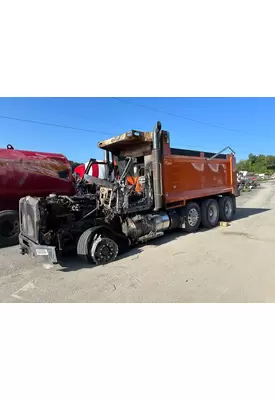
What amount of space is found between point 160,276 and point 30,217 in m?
2.86

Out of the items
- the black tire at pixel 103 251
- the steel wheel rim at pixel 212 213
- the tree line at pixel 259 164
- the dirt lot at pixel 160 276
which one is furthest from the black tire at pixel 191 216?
the tree line at pixel 259 164

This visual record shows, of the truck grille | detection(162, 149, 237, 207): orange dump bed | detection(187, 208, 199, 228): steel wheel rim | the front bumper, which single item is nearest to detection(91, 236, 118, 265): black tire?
the front bumper

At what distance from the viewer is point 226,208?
384 inches

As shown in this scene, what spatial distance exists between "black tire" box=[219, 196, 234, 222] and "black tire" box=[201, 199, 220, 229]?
1.41 feet

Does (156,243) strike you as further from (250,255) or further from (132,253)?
(250,255)

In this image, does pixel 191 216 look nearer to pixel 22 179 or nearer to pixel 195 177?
pixel 195 177

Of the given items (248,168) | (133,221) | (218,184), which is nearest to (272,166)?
(248,168)

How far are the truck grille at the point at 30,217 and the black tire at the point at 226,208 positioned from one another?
7.11m

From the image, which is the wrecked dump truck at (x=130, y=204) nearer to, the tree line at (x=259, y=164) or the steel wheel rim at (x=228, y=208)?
the steel wheel rim at (x=228, y=208)

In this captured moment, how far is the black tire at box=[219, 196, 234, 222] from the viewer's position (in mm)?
9477

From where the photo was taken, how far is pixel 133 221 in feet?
19.7

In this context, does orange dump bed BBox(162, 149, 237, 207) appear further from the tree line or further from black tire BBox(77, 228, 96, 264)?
the tree line

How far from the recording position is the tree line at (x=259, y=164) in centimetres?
7431

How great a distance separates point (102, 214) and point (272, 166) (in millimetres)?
81841
